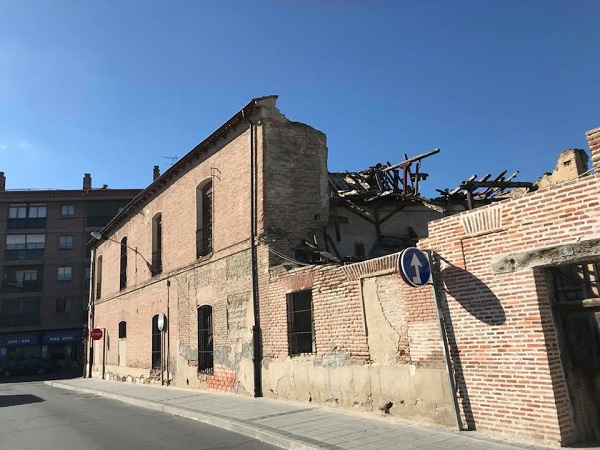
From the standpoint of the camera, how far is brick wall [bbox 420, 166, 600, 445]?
6.16 metres

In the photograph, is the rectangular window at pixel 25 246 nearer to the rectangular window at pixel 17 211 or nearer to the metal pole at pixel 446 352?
the rectangular window at pixel 17 211

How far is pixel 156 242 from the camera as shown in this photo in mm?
20891

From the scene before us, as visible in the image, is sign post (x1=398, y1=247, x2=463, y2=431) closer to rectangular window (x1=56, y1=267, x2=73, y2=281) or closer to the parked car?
the parked car

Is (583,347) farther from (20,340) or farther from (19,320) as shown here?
(19,320)

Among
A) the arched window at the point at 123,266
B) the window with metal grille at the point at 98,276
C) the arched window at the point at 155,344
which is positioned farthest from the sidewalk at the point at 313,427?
the window with metal grille at the point at 98,276

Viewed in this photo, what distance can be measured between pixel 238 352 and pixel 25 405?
26.1 feet

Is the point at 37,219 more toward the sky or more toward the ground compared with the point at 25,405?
more toward the sky

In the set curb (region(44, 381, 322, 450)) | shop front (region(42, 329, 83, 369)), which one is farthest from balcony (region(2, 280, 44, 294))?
curb (region(44, 381, 322, 450))

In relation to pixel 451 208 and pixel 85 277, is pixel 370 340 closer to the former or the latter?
pixel 451 208

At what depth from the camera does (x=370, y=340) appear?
895cm

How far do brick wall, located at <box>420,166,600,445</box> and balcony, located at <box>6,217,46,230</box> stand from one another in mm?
46234

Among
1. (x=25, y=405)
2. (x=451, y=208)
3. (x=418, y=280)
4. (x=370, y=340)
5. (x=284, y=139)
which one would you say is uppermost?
(x=284, y=139)

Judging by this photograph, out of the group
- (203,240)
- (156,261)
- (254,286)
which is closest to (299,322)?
(254,286)

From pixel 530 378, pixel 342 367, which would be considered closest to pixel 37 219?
pixel 342 367
